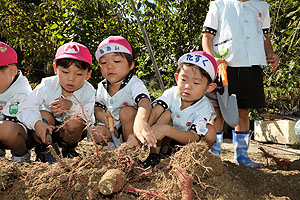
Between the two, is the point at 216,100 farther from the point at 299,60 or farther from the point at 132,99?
the point at 299,60

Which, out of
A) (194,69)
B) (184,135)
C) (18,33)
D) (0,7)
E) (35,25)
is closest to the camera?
(184,135)

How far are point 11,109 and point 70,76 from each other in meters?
0.47

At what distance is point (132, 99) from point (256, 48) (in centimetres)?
112

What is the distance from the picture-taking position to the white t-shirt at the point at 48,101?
1987 mm

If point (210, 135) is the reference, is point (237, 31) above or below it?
above

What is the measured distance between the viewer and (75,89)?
2.20 m

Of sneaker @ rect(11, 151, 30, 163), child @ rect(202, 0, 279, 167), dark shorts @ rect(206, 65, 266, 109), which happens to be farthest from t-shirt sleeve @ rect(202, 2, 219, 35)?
sneaker @ rect(11, 151, 30, 163)

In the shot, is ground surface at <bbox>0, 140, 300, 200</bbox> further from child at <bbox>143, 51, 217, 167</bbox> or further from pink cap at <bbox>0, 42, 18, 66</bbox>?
pink cap at <bbox>0, 42, 18, 66</bbox>

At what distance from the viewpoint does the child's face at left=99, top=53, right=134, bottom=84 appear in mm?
2160

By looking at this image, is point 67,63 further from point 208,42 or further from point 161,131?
point 208,42

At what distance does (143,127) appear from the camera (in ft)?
5.35

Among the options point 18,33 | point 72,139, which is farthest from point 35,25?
point 72,139

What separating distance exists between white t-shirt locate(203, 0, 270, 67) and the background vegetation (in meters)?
1.51

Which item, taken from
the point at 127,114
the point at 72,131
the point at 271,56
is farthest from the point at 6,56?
the point at 271,56
